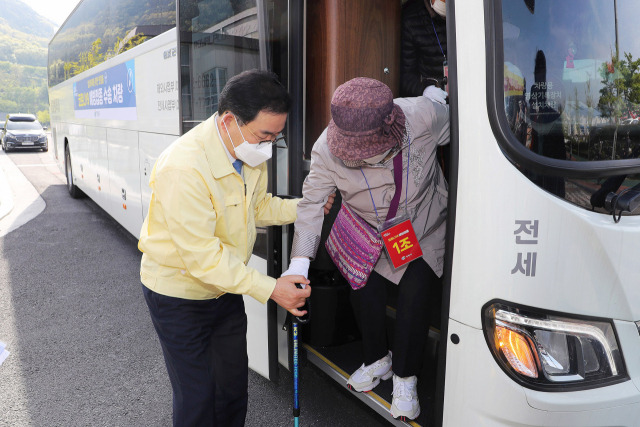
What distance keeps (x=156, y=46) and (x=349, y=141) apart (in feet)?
11.3

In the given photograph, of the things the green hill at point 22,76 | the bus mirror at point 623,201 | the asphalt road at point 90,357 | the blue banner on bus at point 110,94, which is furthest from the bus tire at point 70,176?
the green hill at point 22,76

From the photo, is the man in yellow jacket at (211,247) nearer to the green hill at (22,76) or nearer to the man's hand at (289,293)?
the man's hand at (289,293)

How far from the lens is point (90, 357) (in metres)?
3.71

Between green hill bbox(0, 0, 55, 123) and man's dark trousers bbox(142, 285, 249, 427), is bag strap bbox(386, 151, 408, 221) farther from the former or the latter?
green hill bbox(0, 0, 55, 123)

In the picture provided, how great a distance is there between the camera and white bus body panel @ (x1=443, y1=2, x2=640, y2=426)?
1.61 metres

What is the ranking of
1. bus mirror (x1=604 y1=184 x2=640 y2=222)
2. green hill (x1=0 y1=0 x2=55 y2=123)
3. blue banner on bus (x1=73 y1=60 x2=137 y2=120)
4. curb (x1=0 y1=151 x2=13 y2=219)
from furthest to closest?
green hill (x1=0 y1=0 x2=55 y2=123) → curb (x1=0 y1=151 x2=13 y2=219) → blue banner on bus (x1=73 y1=60 x2=137 y2=120) → bus mirror (x1=604 y1=184 x2=640 y2=222)

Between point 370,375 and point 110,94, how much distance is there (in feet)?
17.9

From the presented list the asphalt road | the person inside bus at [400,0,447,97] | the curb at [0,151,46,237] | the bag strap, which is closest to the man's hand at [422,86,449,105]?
the bag strap

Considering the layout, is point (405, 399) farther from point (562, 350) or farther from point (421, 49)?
point (421, 49)

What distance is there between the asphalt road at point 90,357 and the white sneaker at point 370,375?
0.35 meters

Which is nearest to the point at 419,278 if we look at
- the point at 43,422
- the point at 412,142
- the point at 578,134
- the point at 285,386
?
the point at 412,142

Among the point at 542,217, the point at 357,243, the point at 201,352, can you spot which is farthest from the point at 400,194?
the point at 201,352

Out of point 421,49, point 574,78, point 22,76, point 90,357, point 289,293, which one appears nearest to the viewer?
point 574,78

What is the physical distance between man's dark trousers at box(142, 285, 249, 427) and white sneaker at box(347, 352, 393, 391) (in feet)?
1.87
